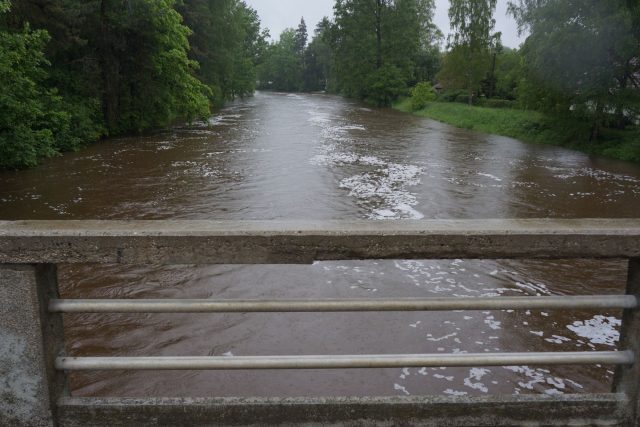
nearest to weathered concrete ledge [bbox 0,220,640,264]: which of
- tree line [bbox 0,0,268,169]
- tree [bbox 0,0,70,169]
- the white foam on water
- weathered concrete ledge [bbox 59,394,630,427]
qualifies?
weathered concrete ledge [bbox 59,394,630,427]

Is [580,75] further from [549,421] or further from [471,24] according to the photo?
[471,24]

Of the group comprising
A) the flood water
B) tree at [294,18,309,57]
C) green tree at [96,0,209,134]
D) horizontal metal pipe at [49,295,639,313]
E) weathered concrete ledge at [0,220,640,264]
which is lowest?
the flood water

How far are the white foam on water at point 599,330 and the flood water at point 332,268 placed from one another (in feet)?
0.07

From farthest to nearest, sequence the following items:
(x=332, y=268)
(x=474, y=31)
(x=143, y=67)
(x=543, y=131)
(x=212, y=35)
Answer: (x=474, y=31) → (x=212, y=35) → (x=543, y=131) → (x=143, y=67) → (x=332, y=268)

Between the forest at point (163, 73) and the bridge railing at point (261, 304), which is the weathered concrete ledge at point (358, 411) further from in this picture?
the forest at point (163, 73)

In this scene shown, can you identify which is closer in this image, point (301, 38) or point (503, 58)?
point (503, 58)

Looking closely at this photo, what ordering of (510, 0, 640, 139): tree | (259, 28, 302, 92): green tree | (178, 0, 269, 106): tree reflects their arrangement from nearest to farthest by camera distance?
(510, 0, 640, 139): tree < (178, 0, 269, 106): tree < (259, 28, 302, 92): green tree

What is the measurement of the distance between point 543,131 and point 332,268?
67.3ft

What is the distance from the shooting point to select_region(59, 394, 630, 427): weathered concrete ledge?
2.28 metres

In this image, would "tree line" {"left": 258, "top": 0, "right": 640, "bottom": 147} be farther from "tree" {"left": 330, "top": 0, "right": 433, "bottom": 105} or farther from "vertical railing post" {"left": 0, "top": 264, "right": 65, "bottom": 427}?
"vertical railing post" {"left": 0, "top": 264, "right": 65, "bottom": 427}

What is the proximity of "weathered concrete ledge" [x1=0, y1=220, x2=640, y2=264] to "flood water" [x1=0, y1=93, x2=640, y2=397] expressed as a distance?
1.43 metres

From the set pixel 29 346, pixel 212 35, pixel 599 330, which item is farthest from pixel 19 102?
pixel 212 35

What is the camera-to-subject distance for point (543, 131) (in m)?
24.5

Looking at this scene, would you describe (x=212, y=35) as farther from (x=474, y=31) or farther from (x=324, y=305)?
(x=324, y=305)
